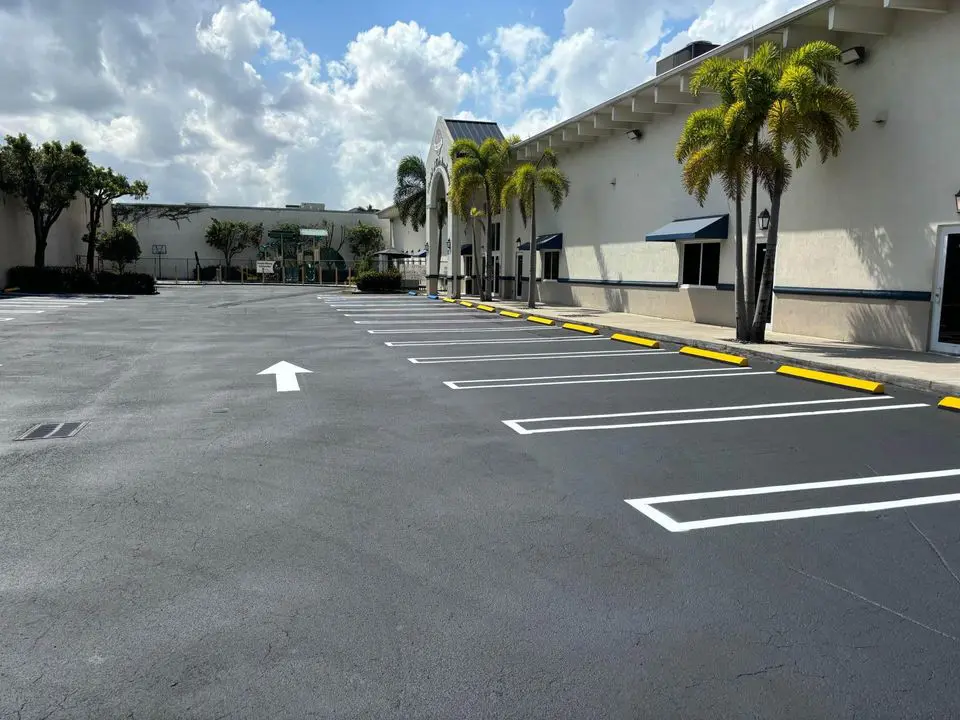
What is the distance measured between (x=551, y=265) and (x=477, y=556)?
25.0m

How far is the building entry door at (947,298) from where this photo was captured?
1212cm

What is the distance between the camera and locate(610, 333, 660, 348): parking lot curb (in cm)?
1471

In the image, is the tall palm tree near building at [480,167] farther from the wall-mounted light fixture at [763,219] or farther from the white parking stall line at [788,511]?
the white parking stall line at [788,511]

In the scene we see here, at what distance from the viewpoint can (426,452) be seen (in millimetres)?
6539

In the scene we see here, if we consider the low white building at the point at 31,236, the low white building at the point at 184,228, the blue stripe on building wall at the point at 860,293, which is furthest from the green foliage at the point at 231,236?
the blue stripe on building wall at the point at 860,293

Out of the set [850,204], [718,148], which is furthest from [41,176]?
[850,204]

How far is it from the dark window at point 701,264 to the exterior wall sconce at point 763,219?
2.06 metres

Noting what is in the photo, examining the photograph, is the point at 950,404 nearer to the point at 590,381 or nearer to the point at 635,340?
the point at 590,381

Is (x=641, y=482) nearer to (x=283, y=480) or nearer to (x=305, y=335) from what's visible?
(x=283, y=480)

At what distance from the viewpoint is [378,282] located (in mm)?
42094

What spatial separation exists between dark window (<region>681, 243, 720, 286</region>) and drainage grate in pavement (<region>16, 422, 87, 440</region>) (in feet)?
49.3

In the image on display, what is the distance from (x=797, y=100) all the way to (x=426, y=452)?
9763mm

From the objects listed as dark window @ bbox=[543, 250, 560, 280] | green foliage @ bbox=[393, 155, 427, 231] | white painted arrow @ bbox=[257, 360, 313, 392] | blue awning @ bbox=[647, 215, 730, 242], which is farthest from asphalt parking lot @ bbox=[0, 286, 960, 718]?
green foliage @ bbox=[393, 155, 427, 231]

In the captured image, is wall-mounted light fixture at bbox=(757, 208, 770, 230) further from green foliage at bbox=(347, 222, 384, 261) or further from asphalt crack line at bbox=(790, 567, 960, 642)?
green foliage at bbox=(347, 222, 384, 261)
